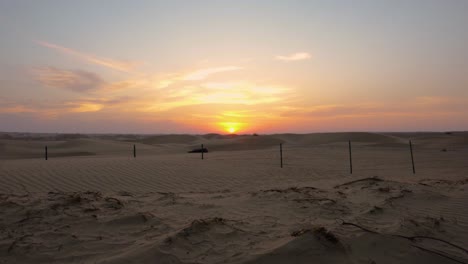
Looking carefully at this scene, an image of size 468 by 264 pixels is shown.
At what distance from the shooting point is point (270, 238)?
4504 mm

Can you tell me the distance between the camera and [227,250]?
4047 millimetres

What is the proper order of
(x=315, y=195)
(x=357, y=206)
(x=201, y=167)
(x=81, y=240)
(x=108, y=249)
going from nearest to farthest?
(x=108, y=249) → (x=81, y=240) → (x=357, y=206) → (x=315, y=195) → (x=201, y=167)

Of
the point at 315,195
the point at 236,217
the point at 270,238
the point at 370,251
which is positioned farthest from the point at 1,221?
the point at 315,195

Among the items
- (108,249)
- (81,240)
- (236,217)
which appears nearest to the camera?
(108,249)

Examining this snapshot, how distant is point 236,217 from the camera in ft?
18.8

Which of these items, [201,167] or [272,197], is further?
[201,167]

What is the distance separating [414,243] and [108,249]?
13.1 ft

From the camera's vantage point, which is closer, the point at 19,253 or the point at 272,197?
the point at 19,253

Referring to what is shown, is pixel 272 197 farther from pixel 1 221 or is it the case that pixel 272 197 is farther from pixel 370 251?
pixel 1 221

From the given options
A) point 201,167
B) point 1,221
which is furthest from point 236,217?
point 201,167

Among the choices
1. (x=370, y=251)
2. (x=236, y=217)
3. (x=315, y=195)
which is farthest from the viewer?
(x=315, y=195)

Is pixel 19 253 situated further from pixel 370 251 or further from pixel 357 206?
pixel 357 206

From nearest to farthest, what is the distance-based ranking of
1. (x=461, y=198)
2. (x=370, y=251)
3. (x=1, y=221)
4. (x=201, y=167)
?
1. (x=370, y=251)
2. (x=1, y=221)
3. (x=461, y=198)
4. (x=201, y=167)

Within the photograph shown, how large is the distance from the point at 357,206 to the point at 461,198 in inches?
101
